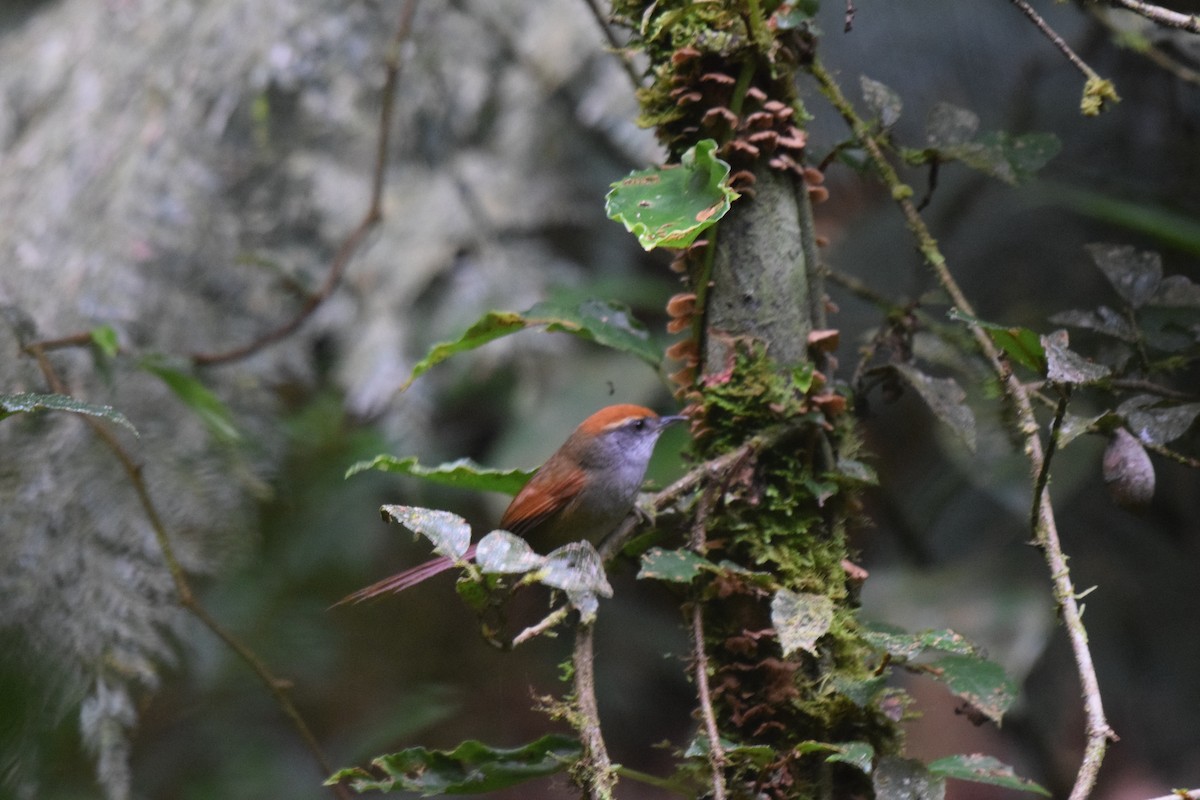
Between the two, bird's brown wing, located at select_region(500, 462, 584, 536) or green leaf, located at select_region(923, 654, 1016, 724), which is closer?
green leaf, located at select_region(923, 654, 1016, 724)

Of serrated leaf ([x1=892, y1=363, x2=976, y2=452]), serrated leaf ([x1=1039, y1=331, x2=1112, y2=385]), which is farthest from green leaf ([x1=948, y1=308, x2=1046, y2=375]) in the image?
serrated leaf ([x1=892, y1=363, x2=976, y2=452])

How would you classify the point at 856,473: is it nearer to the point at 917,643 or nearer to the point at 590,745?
the point at 917,643

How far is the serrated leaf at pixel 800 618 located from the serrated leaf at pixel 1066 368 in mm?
328

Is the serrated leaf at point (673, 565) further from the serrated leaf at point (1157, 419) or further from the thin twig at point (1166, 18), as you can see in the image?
the thin twig at point (1166, 18)

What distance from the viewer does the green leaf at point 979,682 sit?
0.98 metres

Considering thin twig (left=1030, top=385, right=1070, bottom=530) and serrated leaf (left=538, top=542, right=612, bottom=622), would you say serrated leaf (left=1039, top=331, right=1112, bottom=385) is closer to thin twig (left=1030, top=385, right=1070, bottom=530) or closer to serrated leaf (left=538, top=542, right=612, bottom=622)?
thin twig (left=1030, top=385, right=1070, bottom=530)

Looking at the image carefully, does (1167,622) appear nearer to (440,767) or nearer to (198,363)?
(440,767)

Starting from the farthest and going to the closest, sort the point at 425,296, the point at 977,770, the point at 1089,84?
the point at 425,296
the point at 1089,84
the point at 977,770

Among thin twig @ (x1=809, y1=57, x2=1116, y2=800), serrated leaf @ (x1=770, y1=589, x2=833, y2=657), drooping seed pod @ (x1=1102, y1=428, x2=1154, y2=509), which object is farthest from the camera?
drooping seed pod @ (x1=1102, y1=428, x2=1154, y2=509)

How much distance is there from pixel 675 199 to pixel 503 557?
1.36ft

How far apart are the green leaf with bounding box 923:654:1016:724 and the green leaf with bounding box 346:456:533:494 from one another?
1.80 ft

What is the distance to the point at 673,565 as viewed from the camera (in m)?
1.03

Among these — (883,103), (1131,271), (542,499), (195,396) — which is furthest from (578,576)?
(195,396)

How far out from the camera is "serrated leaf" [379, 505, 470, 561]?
36.8 inches
